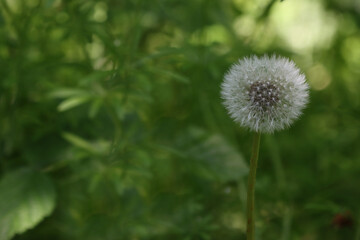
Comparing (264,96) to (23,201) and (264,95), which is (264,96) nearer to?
(264,95)

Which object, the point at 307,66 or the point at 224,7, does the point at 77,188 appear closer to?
the point at 224,7

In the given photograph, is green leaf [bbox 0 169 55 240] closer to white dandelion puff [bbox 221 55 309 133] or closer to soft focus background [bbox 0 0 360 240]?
soft focus background [bbox 0 0 360 240]

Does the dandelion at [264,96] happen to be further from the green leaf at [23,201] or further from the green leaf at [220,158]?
the green leaf at [23,201]

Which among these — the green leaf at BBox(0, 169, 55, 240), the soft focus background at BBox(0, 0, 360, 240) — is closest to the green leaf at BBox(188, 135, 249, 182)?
the soft focus background at BBox(0, 0, 360, 240)

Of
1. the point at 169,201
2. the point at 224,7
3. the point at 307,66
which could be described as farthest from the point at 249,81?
the point at 307,66

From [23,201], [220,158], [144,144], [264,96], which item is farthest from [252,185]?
[23,201]

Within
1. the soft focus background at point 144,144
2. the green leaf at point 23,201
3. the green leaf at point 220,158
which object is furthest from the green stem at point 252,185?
the green leaf at point 23,201
